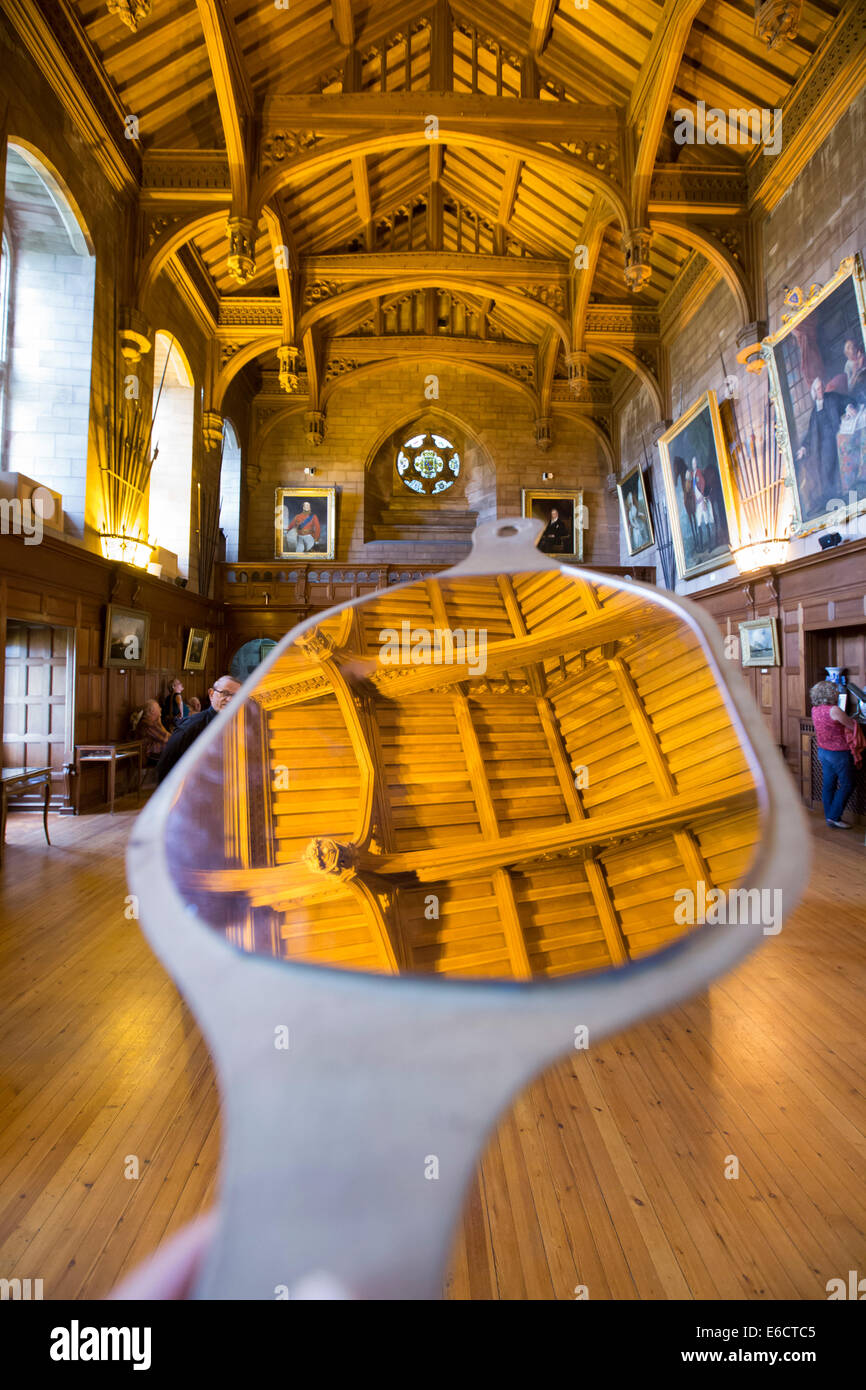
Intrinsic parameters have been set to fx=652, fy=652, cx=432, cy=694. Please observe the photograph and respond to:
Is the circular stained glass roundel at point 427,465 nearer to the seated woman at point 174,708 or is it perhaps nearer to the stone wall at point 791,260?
the stone wall at point 791,260

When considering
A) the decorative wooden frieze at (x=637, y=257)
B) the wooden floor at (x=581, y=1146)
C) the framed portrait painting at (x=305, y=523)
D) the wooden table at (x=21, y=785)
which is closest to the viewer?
the wooden floor at (x=581, y=1146)

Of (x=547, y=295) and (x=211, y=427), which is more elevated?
(x=547, y=295)

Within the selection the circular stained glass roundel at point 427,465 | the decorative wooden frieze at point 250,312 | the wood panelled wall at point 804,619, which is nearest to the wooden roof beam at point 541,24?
the decorative wooden frieze at point 250,312

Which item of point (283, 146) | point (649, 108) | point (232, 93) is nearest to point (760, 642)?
point (649, 108)

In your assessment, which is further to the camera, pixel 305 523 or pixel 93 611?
pixel 305 523

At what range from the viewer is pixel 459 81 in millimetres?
9555

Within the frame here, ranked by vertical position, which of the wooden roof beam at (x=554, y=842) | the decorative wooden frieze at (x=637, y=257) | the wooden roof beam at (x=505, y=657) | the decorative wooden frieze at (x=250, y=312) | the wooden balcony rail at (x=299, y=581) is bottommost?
the wooden roof beam at (x=554, y=842)

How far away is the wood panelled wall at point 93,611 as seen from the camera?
19.5ft

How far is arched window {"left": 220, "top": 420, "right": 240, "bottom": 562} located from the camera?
13.0 meters

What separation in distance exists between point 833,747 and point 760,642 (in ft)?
7.11

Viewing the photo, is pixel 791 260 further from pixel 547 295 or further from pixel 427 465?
pixel 427 465

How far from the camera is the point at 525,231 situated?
36.0ft

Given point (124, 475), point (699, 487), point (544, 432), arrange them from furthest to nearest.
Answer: point (544, 432)
point (699, 487)
point (124, 475)

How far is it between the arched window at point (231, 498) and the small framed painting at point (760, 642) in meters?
9.59
